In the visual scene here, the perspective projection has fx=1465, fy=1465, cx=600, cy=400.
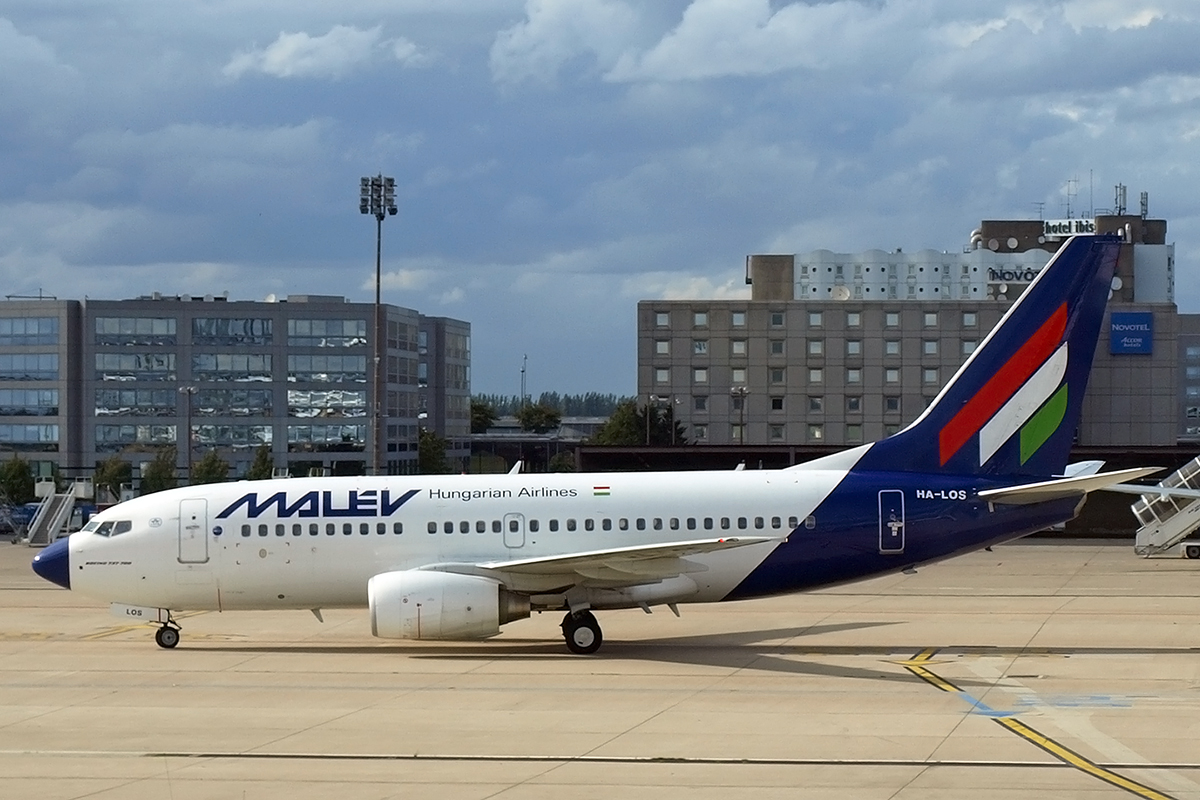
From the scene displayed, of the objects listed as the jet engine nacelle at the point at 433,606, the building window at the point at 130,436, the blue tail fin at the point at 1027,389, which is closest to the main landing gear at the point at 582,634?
the jet engine nacelle at the point at 433,606

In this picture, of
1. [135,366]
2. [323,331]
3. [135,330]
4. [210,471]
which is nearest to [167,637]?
[210,471]

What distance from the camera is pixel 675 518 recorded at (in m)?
29.0

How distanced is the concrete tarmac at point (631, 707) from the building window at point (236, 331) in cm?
7975

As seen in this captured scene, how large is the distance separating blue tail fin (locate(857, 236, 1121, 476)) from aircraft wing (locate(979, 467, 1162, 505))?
0.82 metres

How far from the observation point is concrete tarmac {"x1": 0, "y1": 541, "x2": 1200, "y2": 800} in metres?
17.1

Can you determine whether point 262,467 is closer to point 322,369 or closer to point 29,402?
point 322,369

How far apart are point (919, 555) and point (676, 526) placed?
477 cm

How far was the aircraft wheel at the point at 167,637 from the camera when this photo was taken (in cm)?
2962

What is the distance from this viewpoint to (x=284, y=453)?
Answer: 114938 millimetres

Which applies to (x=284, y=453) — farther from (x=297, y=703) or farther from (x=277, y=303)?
(x=297, y=703)

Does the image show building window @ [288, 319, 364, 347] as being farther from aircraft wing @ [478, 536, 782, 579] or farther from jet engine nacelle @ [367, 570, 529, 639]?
jet engine nacelle @ [367, 570, 529, 639]

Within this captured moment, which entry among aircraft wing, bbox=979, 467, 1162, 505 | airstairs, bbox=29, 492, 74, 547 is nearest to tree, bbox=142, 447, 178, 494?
airstairs, bbox=29, 492, 74, 547

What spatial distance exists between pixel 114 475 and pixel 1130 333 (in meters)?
74.2

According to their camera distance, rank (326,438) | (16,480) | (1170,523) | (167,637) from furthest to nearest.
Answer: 1. (326,438)
2. (16,480)
3. (1170,523)
4. (167,637)
